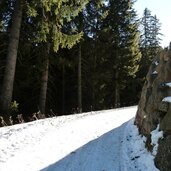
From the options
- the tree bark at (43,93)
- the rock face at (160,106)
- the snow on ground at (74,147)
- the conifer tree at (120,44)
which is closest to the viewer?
the rock face at (160,106)

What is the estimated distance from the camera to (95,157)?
31.4ft

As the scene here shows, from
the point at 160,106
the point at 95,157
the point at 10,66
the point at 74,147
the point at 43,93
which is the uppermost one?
the point at 10,66

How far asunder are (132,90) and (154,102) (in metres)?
30.8

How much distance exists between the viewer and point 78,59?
30297 mm

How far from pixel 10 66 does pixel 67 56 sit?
43.3 feet

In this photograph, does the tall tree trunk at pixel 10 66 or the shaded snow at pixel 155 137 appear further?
the tall tree trunk at pixel 10 66

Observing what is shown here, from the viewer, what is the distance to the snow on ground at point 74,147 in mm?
8781

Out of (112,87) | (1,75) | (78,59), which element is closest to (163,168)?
(1,75)

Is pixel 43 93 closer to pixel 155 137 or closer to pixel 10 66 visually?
pixel 10 66

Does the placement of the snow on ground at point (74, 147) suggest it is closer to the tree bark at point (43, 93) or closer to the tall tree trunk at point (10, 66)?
the tall tree trunk at point (10, 66)

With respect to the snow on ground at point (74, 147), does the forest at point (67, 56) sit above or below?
above

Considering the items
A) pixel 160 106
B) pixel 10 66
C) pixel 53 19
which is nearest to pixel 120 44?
pixel 53 19

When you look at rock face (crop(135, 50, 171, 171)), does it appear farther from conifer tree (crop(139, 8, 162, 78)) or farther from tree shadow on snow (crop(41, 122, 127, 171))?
conifer tree (crop(139, 8, 162, 78))

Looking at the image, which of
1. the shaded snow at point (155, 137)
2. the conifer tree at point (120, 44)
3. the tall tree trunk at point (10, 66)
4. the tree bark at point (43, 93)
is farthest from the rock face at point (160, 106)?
the conifer tree at point (120, 44)
